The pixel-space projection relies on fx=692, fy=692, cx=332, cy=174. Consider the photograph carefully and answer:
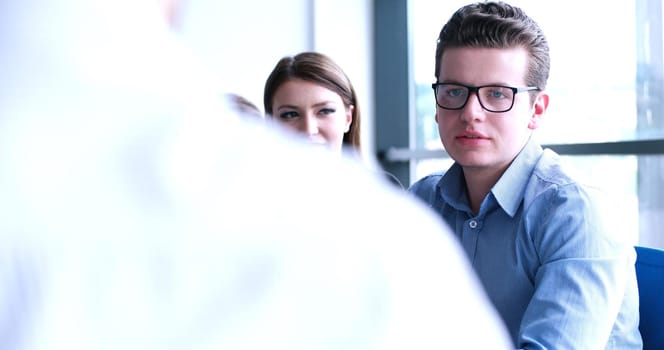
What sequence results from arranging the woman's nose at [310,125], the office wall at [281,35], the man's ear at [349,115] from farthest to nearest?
the office wall at [281,35]
the man's ear at [349,115]
the woman's nose at [310,125]

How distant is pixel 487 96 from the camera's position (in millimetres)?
1490

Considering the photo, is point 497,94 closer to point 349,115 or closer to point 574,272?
point 574,272

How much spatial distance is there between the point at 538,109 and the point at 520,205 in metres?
0.25

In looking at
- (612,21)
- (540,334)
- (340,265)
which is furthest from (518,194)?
(612,21)

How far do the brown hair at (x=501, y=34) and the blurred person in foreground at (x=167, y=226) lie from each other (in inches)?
47.6

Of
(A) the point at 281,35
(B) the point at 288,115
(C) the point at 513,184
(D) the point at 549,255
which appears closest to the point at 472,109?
(C) the point at 513,184

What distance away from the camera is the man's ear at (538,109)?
1.55 m

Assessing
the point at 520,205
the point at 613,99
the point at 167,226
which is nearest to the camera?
the point at 167,226

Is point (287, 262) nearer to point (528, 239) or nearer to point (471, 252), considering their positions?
point (528, 239)

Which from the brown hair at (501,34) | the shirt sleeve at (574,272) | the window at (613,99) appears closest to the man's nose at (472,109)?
the brown hair at (501,34)

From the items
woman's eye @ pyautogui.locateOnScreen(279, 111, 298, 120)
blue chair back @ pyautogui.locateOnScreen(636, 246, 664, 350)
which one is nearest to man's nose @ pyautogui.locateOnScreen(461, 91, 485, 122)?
blue chair back @ pyautogui.locateOnScreen(636, 246, 664, 350)

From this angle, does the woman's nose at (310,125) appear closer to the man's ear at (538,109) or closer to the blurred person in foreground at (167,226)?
the man's ear at (538,109)

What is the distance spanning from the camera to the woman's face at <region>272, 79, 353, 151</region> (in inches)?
89.4

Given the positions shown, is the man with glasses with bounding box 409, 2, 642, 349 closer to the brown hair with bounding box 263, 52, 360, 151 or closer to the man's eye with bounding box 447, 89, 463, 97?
the man's eye with bounding box 447, 89, 463, 97
